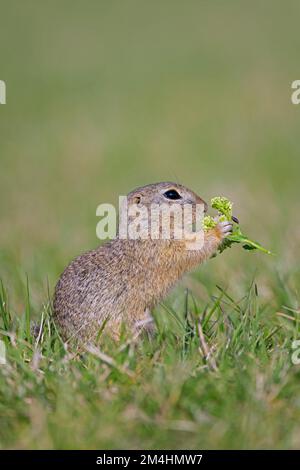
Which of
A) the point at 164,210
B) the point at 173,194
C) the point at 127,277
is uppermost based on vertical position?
the point at 173,194

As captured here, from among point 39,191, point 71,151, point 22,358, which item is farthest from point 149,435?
point 71,151

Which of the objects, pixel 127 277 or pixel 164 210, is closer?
pixel 127 277

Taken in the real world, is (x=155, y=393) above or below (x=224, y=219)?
below

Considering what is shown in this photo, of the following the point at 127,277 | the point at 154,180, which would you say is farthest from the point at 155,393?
the point at 154,180

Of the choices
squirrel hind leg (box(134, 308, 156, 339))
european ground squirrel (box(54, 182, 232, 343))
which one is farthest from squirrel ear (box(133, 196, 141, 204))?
squirrel hind leg (box(134, 308, 156, 339))

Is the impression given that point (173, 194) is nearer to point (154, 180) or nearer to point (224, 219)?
point (224, 219)

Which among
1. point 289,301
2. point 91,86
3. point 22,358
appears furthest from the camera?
point 91,86

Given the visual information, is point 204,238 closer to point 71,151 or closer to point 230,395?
point 230,395
